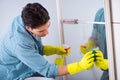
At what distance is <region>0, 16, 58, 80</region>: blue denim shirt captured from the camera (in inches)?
52.1

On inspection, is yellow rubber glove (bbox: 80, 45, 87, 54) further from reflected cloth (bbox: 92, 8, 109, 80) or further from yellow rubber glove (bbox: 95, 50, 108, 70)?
yellow rubber glove (bbox: 95, 50, 108, 70)

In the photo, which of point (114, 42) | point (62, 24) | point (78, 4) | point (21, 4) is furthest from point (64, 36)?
point (114, 42)

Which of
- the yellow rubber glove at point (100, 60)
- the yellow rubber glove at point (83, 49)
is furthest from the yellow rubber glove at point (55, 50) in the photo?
the yellow rubber glove at point (100, 60)

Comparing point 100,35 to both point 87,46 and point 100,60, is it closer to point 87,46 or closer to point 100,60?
point 87,46

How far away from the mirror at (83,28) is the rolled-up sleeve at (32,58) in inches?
13.9

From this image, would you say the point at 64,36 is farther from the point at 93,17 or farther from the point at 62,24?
the point at 93,17

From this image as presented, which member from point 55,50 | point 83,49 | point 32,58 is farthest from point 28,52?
point 83,49

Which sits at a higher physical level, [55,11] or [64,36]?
[55,11]

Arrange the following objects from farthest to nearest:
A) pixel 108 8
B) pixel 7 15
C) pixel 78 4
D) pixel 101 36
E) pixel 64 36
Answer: pixel 7 15
pixel 64 36
pixel 78 4
pixel 101 36
pixel 108 8

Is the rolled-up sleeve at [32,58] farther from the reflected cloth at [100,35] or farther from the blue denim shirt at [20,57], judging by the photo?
the reflected cloth at [100,35]

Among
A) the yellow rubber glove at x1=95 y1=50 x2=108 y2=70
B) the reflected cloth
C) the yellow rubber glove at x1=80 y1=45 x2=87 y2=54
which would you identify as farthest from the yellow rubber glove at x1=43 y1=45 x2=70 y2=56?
the yellow rubber glove at x1=95 y1=50 x2=108 y2=70

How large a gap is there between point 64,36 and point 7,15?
0.50 m

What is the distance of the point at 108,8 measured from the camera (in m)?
1.18

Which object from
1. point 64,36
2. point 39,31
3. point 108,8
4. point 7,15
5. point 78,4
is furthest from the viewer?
point 7,15
